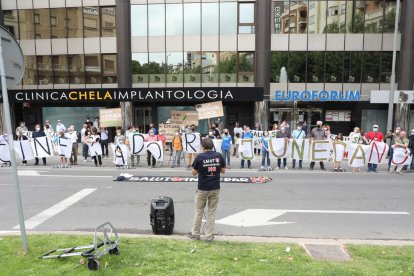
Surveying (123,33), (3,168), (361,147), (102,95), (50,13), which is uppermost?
(50,13)

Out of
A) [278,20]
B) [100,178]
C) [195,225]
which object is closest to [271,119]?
[278,20]

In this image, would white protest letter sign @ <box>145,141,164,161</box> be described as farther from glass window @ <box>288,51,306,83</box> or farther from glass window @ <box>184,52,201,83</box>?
glass window @ <box>288,51,306,83</box>

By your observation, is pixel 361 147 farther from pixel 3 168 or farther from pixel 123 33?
pixel 123 33

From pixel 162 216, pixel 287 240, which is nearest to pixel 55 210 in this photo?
pixel 162 216

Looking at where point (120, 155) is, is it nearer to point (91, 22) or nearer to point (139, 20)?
point (139, 20)

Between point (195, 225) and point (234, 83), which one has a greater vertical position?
point (234, 83)

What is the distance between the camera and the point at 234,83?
24.8 meters

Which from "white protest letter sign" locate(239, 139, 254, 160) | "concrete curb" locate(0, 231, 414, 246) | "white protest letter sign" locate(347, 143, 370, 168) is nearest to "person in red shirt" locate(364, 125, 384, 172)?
"white protest letter sign" locate(347, 143, 370, 168)

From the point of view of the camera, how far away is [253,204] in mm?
9000

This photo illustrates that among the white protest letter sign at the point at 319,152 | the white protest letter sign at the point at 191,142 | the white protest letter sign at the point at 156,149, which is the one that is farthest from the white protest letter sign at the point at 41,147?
the white protest letter sign at the point at 319,152

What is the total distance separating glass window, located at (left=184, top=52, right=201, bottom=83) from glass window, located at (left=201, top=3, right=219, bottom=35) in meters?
1.83

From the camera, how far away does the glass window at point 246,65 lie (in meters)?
24.6

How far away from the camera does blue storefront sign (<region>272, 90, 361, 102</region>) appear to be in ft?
78.0

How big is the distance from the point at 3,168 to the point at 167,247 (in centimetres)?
1271
